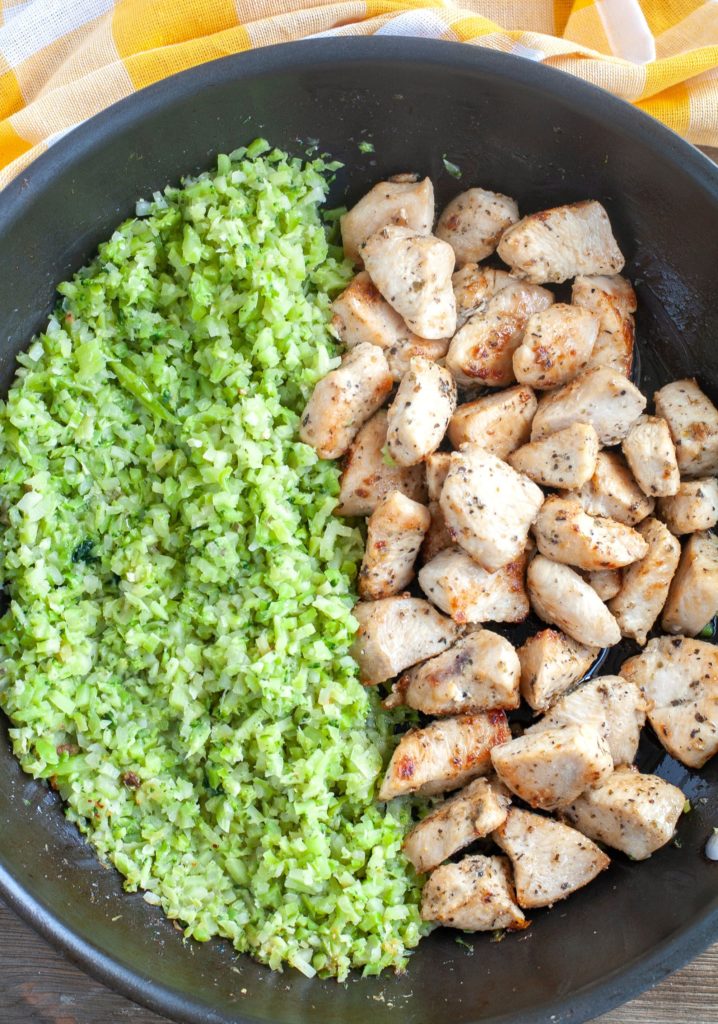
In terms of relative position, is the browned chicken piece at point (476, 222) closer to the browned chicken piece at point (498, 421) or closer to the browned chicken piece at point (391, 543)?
the browned chicken piece at point (498, 421)

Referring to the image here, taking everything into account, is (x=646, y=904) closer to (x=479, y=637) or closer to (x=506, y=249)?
(x=479, y=637)

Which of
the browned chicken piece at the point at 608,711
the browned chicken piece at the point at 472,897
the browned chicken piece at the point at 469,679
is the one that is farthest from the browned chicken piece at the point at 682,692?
the browned chicken piece at the point at 472,897

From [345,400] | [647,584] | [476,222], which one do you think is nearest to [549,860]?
[647,584]

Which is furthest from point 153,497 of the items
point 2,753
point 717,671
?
point 717,671

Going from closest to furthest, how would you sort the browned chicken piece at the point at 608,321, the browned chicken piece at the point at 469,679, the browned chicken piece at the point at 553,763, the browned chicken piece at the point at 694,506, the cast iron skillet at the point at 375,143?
the cast iron skillet at the point at 375,143
the browned chicken piece at the point at 553,763
the browned chicken piece at the point at 469,679
the browned chicken piece at the point at 694,506
the browned chicken piece at the point at 608,321

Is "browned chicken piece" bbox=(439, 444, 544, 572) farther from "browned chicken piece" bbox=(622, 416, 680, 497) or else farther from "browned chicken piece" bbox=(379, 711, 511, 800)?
"browned chicken piece" bbox=(379, 711, 511, 800)

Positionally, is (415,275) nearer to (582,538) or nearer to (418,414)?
(418,414)
